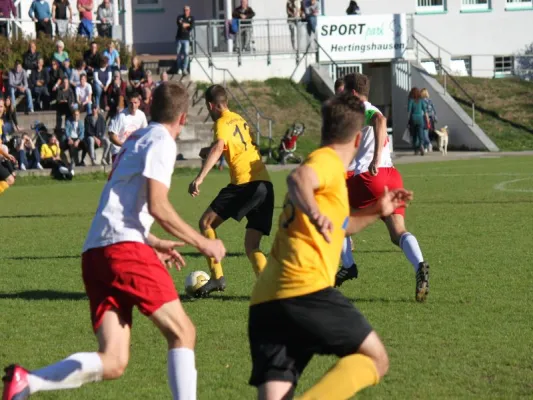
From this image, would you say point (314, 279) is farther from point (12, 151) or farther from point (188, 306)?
point (12, 151)

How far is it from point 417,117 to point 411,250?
77.3ft

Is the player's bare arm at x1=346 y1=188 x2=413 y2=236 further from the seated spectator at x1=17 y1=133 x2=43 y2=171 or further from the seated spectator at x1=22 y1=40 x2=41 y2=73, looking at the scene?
the seated spectator at x1=22 y1=40 x2=41 y2=73

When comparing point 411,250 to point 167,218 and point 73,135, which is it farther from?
point 73,135

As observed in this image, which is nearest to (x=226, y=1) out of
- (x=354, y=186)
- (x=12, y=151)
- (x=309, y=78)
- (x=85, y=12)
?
(x=309, y=78)

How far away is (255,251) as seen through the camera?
1026cm

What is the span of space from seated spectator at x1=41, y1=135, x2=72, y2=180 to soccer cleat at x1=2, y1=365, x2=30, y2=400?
22388 mm

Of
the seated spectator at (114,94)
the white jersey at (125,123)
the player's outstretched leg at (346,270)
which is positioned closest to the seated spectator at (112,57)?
the seated spectator at (114,94)

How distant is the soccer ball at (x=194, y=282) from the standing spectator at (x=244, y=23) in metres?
27.5

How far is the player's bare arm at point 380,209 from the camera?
5859mm

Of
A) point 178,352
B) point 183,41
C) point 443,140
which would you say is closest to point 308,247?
point 178,352

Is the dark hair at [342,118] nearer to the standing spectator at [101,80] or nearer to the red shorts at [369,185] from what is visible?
the red shorts at [369,185]

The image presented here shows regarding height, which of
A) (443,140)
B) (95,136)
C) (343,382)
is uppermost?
(343,382)

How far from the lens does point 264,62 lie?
37594mm

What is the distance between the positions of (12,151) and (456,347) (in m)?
22.0
